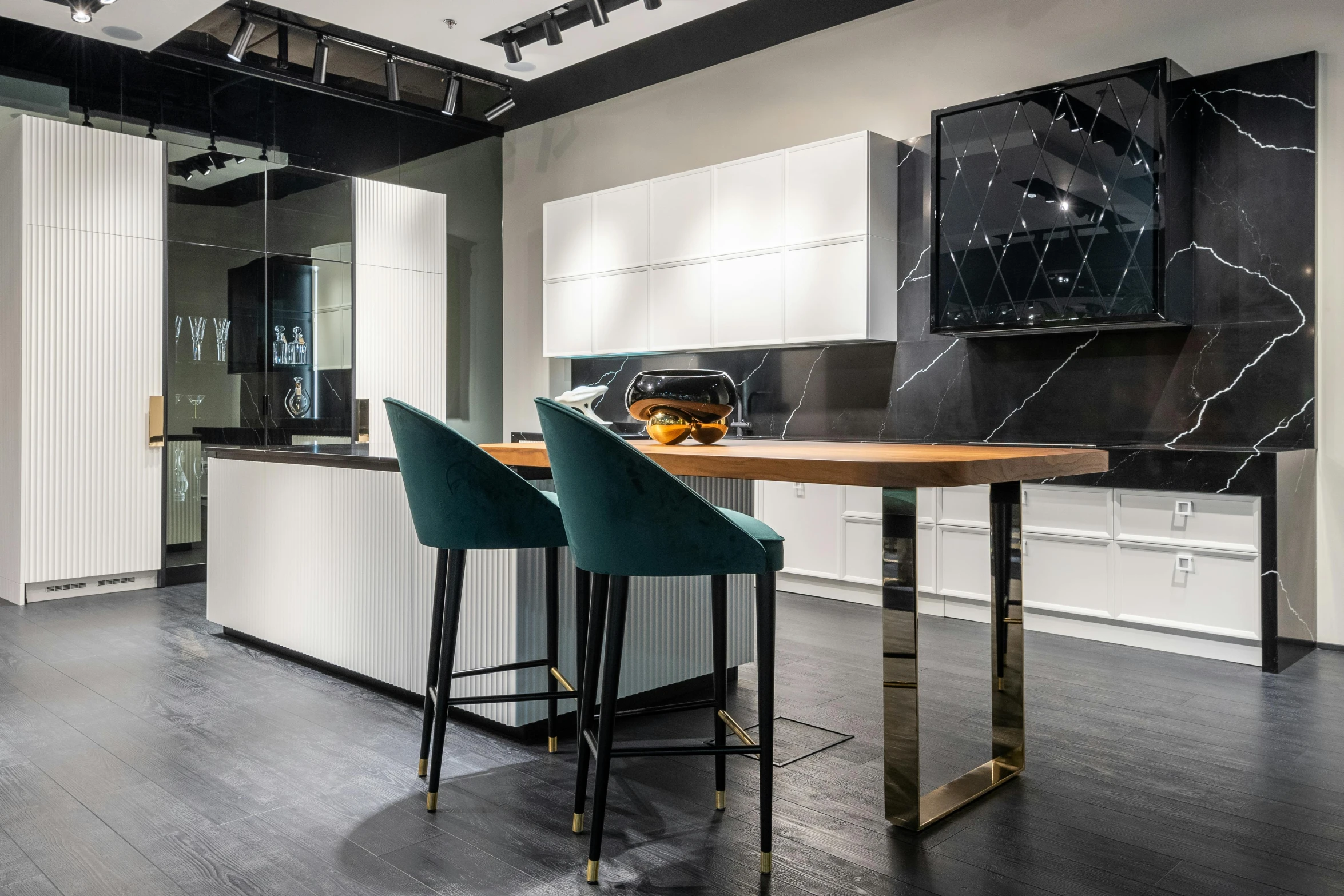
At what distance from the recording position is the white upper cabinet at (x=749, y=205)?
4910mm

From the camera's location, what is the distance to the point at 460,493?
2.15 meters

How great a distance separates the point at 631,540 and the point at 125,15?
451cm

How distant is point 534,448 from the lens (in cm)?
249

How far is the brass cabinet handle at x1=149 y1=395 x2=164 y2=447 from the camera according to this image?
16.6ft

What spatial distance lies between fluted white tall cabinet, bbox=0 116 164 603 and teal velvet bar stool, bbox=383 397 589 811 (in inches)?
137

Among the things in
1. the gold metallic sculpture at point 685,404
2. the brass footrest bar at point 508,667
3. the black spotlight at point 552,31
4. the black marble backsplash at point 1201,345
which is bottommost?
the brass footrest bar at point 508,667

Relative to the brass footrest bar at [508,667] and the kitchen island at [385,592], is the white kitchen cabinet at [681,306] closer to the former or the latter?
the kitchen island at [385,592]

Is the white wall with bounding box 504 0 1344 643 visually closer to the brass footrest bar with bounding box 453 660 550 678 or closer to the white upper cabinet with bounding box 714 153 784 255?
the white upper cabinet with bounding box 714 153 784 255

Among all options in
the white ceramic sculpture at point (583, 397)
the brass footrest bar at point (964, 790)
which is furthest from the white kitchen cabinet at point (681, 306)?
the brass footrest bar at point (964, 790)

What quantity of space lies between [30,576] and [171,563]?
646mm

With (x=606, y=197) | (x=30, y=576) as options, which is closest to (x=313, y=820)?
(x=30, y=576)

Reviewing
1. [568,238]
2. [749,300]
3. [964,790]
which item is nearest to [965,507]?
[749,300]

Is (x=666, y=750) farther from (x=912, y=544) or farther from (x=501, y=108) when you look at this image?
(x=501, y=108)

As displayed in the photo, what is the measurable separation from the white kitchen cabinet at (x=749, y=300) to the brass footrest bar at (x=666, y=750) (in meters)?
3.26
